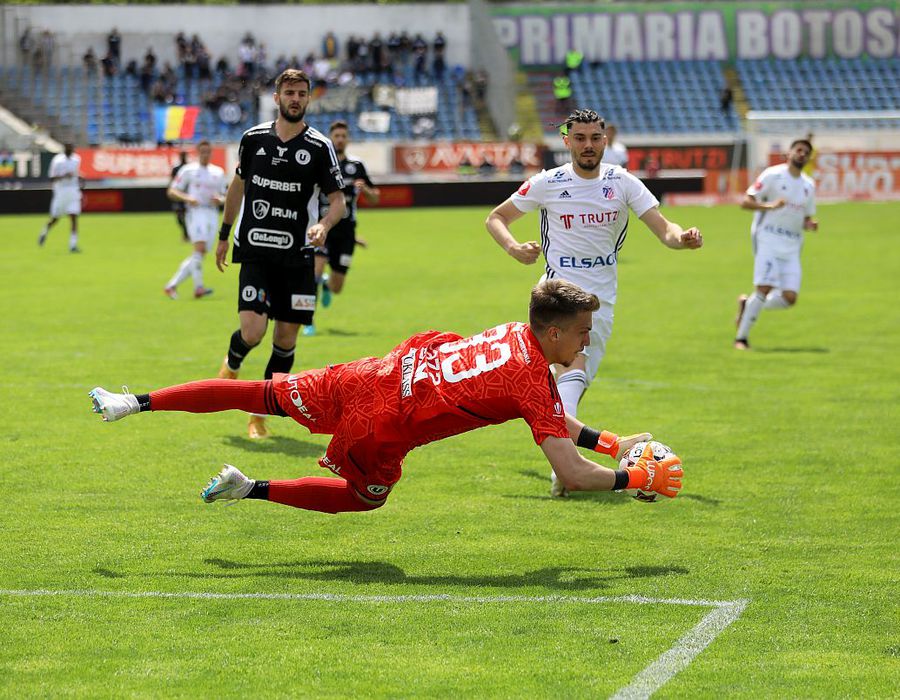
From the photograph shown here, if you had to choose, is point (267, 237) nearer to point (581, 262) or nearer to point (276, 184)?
point (276, 184)

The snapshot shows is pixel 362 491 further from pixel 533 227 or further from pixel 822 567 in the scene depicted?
pixel 533 227

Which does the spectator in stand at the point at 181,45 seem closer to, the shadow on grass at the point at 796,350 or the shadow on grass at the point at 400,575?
the shadow on grass at the point at 796,350

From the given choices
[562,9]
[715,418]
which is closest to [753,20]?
[562,9]

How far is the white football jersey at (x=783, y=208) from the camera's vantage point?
1553 cm

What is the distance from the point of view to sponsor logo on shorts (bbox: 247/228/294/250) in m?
9.59

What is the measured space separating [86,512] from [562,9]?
55199 mm

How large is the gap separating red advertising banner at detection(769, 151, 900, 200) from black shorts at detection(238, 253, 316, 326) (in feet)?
124

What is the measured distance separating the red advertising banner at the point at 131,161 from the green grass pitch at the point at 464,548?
31.4 meters

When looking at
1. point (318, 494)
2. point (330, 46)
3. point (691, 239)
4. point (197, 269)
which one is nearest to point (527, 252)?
point (691, 239)

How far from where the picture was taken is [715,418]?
11.1m

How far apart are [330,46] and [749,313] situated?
44074mm

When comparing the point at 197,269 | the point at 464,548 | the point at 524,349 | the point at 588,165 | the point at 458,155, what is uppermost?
the point at 588,165

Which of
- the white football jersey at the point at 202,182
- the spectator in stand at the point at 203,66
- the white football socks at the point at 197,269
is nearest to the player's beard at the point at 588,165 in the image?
the white football socks at the point at 197,269

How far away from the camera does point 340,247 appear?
17.4 m
